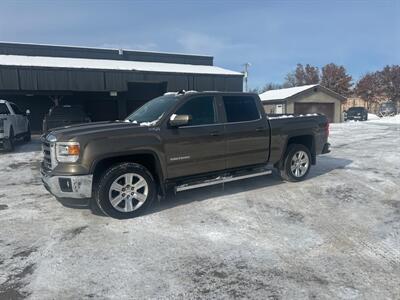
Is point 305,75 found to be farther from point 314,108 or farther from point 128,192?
point 128,192

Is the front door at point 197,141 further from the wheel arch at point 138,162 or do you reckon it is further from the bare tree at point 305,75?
the bare tree at point 305,75

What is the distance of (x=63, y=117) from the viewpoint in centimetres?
1403

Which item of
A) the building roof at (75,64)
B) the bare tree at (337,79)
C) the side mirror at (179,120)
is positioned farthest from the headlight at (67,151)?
the bare tree at (337,79)

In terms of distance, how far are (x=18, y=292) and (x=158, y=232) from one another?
181 cm

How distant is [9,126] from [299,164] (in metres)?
10.5

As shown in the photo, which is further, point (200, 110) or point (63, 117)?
point (63, 117)

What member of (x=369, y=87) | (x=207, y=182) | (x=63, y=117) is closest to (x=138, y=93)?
(x=63, y=117)

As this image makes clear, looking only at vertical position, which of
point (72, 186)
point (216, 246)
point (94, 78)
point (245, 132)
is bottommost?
point (216, 246)

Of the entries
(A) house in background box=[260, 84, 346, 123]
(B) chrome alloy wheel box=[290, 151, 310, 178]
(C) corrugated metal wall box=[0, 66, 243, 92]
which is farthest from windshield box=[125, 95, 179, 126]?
(A) house in background box=[260, 84, 346, 123]

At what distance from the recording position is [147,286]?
3113 millimetres

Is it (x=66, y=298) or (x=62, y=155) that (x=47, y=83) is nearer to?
(x=62, y=155)

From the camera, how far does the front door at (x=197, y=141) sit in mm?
5180

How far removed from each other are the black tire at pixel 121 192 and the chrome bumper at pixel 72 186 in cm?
16

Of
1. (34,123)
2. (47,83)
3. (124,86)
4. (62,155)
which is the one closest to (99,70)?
(124,86)
